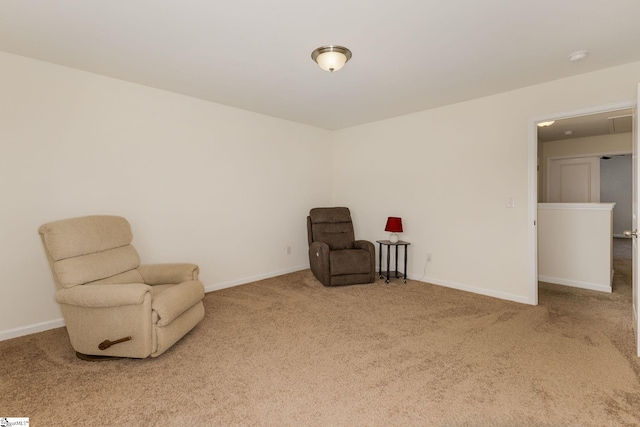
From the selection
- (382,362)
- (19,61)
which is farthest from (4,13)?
(382,362)

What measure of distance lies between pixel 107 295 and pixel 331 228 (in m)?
3.00

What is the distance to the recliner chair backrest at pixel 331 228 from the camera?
14.8 ft

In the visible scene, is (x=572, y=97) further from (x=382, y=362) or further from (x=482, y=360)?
(x=382, y=362)

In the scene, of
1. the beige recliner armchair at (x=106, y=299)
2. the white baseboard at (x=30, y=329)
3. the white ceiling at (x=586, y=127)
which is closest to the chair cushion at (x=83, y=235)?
the beige recliner armchair at (x=106, y=299)

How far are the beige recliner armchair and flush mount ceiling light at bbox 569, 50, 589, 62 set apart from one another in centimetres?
368

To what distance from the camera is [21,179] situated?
260 cm

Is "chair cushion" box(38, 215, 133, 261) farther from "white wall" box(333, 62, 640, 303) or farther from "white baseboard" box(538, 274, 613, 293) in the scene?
"white baseboard" box(538, 274, 613, 293)

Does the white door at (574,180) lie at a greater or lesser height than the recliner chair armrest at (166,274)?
greater

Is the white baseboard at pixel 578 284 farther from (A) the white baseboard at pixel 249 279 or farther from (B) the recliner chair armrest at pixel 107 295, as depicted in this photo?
(B) the recliner chair armrest at pixel 107 295

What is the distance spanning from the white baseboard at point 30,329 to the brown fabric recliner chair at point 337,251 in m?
2.72

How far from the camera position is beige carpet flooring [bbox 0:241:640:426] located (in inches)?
→ 64.9

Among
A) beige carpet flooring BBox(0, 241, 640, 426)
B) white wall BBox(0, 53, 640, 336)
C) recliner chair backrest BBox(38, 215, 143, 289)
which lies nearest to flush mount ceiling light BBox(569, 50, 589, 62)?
white wall BBox(0, 53, 640, 336)

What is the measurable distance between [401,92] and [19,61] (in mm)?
3508

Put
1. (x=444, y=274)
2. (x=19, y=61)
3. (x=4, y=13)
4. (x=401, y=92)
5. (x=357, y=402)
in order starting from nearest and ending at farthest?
1. (x=357, y=402)
2. (x=4, y=13)
3. (x=19, y=61)
4. (x=401, y=92)
5. (x=444, y=274)
